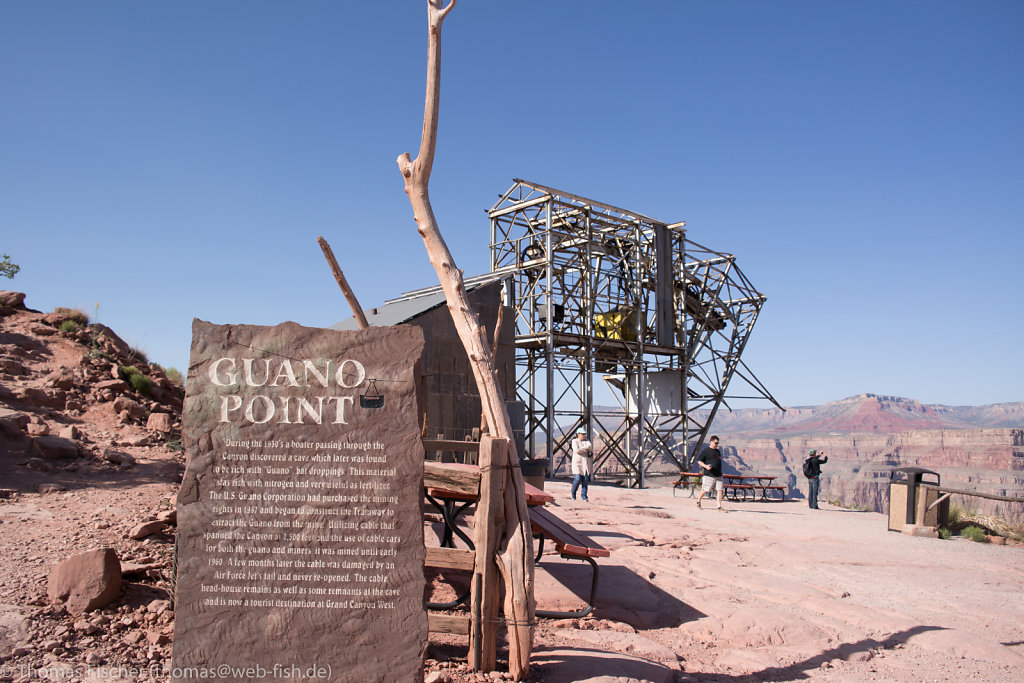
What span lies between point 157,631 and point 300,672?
180 centimetres

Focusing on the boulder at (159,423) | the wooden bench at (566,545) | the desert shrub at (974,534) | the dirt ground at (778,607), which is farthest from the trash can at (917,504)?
the boulder at (159,423)

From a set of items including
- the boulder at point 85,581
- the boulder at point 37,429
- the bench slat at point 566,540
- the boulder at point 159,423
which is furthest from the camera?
the boulder at point 159,423

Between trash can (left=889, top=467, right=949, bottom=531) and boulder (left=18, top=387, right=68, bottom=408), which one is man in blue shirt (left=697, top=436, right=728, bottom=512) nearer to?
trash can (left=889, top=467, right=949, bottom=531)

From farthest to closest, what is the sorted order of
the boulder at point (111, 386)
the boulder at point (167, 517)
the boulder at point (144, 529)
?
the boulder at point (111, 386), the boulder at point (167, 517), the boulder at point (144, 529)

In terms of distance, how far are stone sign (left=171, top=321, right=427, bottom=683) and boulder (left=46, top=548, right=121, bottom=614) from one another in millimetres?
1710

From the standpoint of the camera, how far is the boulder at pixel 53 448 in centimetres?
862

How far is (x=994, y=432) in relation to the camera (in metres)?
85.3

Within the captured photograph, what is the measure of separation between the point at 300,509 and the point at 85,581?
7.76 feet

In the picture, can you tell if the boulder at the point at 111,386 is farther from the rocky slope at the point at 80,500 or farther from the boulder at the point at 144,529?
the boulder at the point at 144,529

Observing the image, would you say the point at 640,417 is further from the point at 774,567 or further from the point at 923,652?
the point at 923,652

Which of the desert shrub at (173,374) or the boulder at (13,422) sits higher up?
the desert shrub at (173,374)

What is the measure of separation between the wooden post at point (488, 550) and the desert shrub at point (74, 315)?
1233 centimetres

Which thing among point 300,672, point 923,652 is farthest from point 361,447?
point 923,652

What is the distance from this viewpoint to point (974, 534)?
13.0 m
